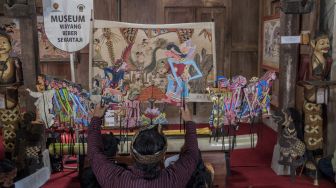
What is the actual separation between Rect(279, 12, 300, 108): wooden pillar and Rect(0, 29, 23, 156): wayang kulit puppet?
243 centimetres

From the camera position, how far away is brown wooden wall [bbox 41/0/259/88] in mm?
5254

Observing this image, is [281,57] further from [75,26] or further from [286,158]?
[75,26]

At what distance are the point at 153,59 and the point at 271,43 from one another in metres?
2.21

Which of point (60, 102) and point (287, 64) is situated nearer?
point (60, 102)

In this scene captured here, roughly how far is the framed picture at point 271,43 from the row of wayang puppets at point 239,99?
1827mm

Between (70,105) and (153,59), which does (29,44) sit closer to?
(70,105)

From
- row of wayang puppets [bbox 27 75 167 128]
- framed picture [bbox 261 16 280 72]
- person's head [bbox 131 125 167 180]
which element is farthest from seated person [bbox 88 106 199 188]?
framed picture [bbox 261 16 280 72]

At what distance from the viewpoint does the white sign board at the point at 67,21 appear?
3.34 m

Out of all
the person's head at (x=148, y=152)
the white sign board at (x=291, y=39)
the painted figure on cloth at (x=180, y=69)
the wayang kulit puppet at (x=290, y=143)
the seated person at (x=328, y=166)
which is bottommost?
the seated person at (x=328, y=166)

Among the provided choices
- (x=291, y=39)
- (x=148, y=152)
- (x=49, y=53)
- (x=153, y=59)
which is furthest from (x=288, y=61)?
(x=49, y=53)

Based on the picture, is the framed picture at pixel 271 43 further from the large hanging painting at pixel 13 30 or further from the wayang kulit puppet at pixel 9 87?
the large hanging painting at pixel 13 30

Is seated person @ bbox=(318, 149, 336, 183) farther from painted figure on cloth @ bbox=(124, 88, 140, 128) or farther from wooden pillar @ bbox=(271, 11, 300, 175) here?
painted figure on cloth @ bbox=(124, 88, 140, 128)

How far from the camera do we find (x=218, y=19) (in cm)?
538

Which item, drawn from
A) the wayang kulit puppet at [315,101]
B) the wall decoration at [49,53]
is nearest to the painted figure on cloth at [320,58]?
the wayang kulit puppet at [315,101]
